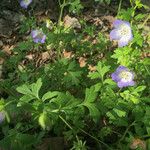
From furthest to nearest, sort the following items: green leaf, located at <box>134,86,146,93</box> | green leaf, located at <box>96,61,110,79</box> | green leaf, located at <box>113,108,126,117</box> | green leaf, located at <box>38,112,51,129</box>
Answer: green leaf, located at <box>96,61,110,79</box> < green leaf, located at <box>134,86,146,93</box> < green leaf, located at <box>113,108,126,117</box> < green leaf, located at <box>38,112,51,129</box>

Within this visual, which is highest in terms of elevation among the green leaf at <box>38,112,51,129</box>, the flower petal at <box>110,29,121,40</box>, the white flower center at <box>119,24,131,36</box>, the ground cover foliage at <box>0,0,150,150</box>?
the white flower center at <box>119,24,131,36</box>

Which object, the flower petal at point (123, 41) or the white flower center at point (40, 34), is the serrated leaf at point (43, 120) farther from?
the white flower center at point (40, 34)

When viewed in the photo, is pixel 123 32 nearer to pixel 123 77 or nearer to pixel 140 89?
pixel 123 77

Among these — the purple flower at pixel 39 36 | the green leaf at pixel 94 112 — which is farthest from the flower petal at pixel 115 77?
the purple flower at pixel 39 36

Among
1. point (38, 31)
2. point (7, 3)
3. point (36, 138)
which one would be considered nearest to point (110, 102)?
point (36, 138)

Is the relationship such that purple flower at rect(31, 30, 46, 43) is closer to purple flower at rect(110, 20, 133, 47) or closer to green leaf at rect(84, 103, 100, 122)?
purple flower at rect(110, 20, 133, 47)

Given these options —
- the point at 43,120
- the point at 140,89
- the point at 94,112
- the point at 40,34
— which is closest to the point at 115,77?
the point at 140,89

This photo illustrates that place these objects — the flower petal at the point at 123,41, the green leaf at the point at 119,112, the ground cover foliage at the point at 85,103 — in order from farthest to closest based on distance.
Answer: the flower petal at the point at 123,41
the green leaf at the point at 119,112
the ground cover foliage at the point at 85,103

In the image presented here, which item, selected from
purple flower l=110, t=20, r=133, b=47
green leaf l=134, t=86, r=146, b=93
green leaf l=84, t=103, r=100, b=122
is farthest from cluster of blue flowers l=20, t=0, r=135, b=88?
green leaf l=84, t=103, r=100, b=122

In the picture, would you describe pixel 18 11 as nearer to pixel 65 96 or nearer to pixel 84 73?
pixel 84 73
